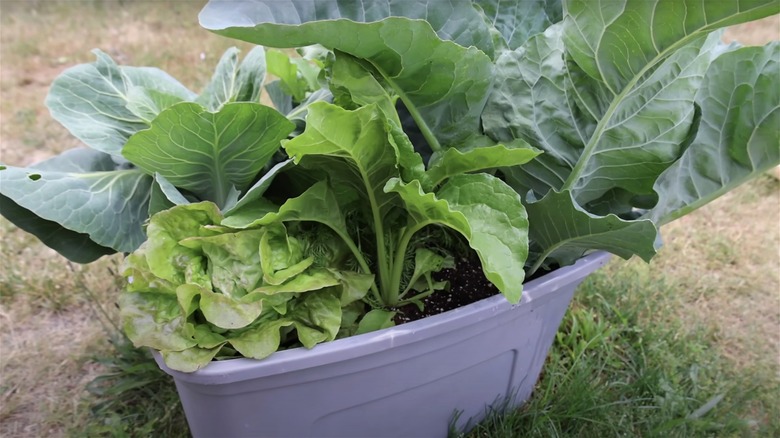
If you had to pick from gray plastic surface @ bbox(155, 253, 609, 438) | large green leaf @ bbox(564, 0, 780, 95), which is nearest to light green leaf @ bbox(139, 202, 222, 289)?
gray plastic surface @ bbox(155, 253, 609, 438)

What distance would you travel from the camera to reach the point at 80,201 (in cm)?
88

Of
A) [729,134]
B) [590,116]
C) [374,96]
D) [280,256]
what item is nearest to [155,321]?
[280,256]

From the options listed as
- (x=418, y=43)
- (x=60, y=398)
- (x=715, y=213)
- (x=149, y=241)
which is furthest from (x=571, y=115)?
(x=715, y=213)

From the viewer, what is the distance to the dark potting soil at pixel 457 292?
3.04ft

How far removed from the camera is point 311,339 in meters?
0.78

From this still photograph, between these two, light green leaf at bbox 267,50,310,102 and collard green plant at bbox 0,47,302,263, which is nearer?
collard green plant at bbox 0,47,302,263

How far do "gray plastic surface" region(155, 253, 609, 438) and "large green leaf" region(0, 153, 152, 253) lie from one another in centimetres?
23

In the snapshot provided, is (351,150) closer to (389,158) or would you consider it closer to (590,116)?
(389,158)

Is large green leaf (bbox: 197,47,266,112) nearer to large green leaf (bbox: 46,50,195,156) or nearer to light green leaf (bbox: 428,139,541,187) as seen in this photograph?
large green leaf (bbox: 46,50,195,156)

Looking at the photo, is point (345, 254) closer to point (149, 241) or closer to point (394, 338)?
point (394, 338)

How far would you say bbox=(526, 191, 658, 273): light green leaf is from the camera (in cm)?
78

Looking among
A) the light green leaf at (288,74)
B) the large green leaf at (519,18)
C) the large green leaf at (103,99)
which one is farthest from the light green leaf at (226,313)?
the large green leaf at (519,18)

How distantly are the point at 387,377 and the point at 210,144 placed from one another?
0.39 metres

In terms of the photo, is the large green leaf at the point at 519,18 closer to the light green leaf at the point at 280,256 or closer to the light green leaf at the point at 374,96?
the light green leaf at the point at 374,96
